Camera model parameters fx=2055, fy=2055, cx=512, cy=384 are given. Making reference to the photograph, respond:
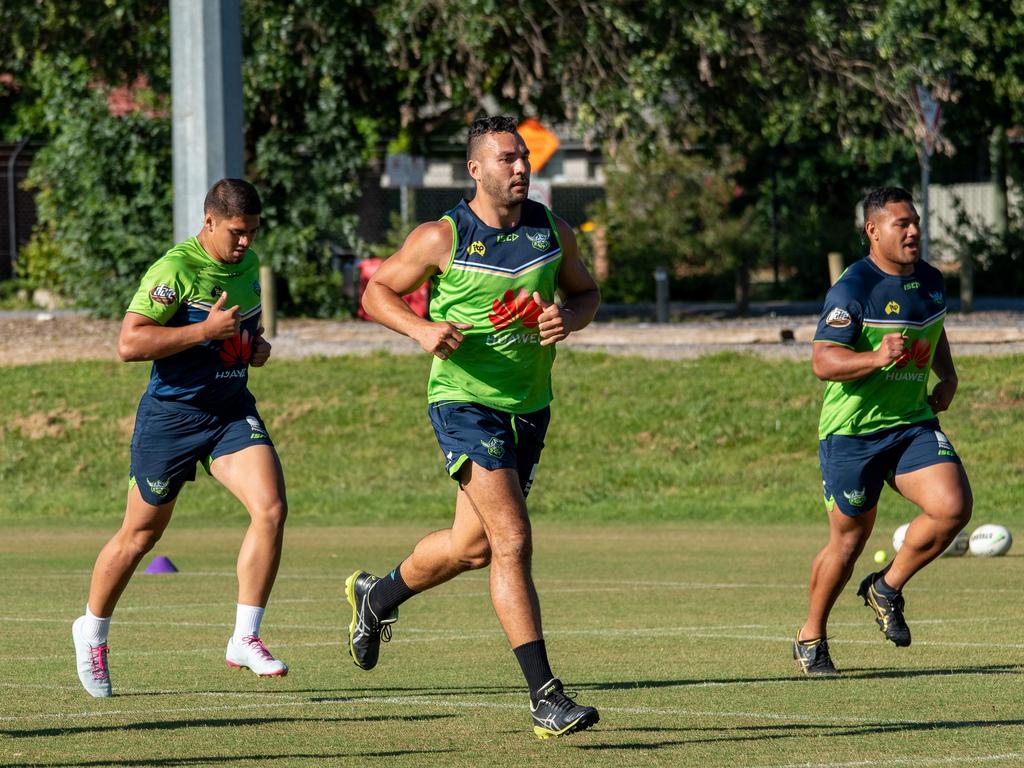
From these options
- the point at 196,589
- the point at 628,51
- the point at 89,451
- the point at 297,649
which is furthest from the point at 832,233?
the point at 297,649

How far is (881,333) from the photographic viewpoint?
9.28m

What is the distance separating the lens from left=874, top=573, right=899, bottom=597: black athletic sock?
9.48 m

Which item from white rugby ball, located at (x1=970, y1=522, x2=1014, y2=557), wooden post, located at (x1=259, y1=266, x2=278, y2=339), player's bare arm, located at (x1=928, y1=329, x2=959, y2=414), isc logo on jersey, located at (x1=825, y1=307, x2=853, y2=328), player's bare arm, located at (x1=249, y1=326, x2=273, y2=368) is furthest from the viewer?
wooden post, located at (x1=259, y1=266, x2=278, y2=339)

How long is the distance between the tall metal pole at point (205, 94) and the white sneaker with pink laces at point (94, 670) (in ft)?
34.8

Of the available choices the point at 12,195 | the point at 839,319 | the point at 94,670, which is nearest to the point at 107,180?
the point at 12,195

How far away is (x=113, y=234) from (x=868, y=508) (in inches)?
872

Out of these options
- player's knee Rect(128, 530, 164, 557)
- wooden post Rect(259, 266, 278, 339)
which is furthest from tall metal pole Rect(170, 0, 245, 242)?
player's knee Rect(128, 530, 164, 557)

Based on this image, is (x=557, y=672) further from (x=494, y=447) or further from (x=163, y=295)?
(x=163, y=295)

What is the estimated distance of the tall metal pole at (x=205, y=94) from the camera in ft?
60.3

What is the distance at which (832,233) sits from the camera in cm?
3888

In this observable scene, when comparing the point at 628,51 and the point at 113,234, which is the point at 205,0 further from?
the point at 113,234

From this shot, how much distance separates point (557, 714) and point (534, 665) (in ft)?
1.01

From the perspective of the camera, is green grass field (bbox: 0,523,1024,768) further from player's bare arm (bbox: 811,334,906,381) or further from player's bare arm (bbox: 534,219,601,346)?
player's bare arm (bbox: 534,219,601,346)

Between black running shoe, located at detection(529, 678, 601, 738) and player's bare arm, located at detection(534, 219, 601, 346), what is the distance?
4.57 feet
